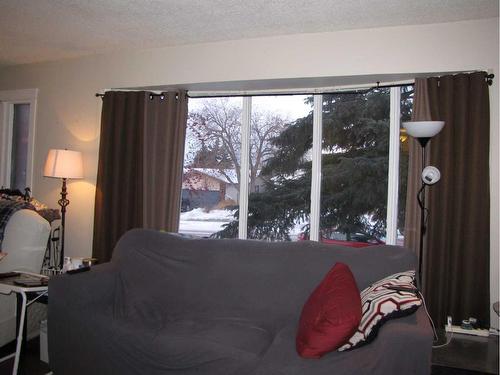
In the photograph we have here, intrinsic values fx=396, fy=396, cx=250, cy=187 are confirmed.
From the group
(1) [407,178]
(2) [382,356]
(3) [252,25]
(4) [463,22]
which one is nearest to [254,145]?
(3) [252,25]

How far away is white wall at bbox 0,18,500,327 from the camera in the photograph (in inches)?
117

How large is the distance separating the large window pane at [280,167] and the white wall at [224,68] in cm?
47

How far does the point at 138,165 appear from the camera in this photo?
3.97 m

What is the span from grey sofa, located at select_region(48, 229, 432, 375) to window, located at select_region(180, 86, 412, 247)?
1.13 metres

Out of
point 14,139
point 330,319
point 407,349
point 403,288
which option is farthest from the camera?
point 14,139

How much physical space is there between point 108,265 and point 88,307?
38 cm

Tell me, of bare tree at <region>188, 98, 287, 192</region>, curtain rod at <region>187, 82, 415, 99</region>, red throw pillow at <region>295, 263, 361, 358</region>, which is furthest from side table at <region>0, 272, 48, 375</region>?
curtain rod at <region>187, 82, 415, 99</region>

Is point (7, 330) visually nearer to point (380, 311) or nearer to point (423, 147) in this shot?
point (380, 311)

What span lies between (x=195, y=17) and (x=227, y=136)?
1254 mm

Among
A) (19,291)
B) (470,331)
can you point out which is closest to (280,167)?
(470,331)

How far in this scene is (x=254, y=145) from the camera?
3936 millimetres

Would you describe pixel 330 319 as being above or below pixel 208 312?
above

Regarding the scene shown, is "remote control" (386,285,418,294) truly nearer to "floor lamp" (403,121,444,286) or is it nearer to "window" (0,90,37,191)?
"floor lamp" (403,121,444,286)

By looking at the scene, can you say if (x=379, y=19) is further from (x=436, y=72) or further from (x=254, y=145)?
(x=254, y=145)
